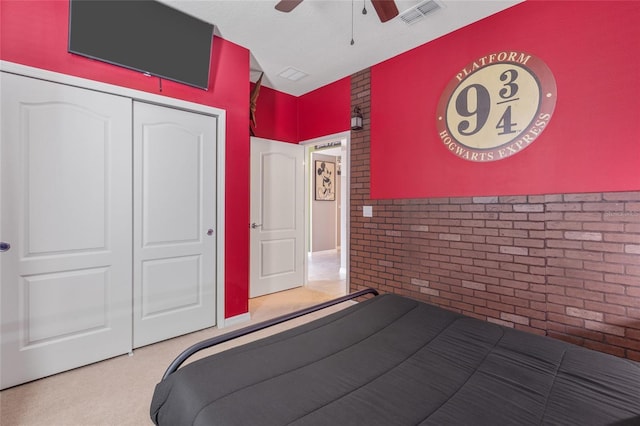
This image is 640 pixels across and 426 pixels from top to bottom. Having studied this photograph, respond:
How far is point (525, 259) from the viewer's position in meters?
2.38

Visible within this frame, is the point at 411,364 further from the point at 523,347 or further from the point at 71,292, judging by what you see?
the point at 71,292

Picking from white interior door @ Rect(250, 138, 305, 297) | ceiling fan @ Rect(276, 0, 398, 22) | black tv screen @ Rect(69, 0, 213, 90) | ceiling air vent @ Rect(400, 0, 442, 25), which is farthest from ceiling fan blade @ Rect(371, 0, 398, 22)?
white interior door @ Rect(250, 138, 305, 297)

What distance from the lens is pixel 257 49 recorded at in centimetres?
308

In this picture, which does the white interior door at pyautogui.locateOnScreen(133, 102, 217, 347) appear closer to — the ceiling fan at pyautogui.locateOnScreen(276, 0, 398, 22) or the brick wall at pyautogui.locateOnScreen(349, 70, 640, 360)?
the ceiling fan at pyautogui.locateOnScreen(276, 0, 398, 22)

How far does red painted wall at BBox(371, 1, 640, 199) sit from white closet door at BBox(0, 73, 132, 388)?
2.71m

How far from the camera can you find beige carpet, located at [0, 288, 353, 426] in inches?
66.2

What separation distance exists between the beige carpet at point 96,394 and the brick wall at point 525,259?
192 cm

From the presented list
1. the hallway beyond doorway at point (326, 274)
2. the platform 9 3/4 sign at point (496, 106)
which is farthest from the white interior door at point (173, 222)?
the platform 9 3/4 sign at point (496, 106)

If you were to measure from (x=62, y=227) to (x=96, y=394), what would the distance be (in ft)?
3.82

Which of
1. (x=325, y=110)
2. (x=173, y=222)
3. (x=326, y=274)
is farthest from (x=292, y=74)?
(x=326, y=274)

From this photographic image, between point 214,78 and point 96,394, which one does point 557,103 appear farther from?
point 96,394

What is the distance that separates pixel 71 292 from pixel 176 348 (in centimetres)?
90

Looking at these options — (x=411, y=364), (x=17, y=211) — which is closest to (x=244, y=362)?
(x=411, y=364)

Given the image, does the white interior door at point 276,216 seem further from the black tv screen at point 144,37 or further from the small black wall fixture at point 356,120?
the black tv screen at point 144,37
